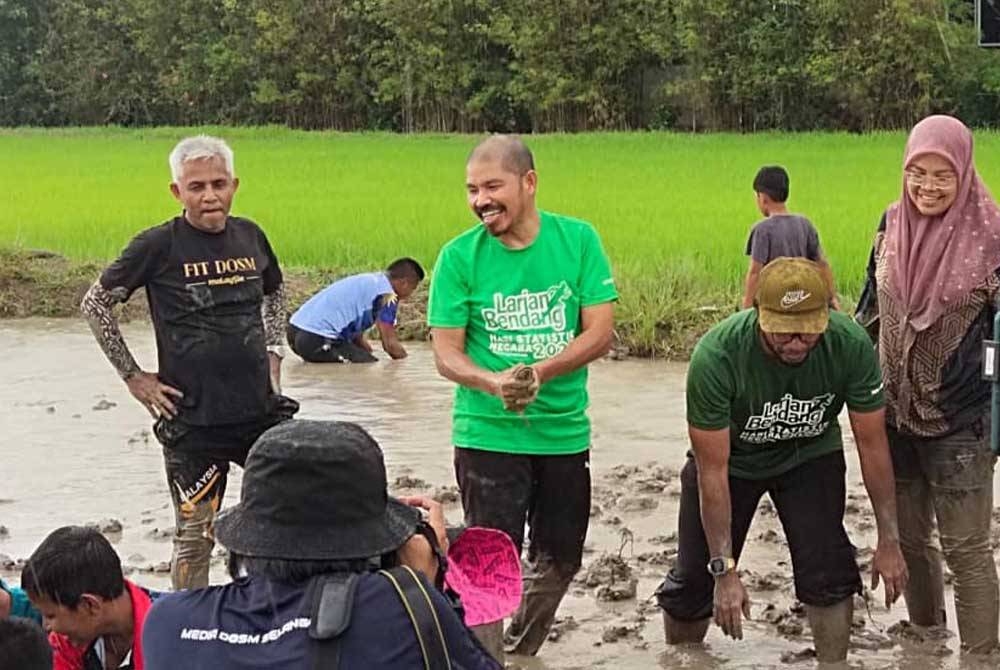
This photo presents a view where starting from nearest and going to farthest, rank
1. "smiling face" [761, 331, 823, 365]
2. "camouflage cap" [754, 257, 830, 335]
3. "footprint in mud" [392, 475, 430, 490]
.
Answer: "camouflage cap" [754, 257, 830, 335] < "smiling face" [761, 331, 823, 365] < "footprint in mud" [392, 475, 430, 490]

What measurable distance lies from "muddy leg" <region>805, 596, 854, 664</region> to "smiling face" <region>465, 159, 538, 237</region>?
145 centimetres

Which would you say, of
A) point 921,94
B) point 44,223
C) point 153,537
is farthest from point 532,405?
point 921,94

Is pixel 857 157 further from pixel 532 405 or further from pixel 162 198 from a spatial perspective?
pixel 532 405

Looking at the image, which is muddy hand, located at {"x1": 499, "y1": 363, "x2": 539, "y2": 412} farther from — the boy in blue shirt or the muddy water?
the boy in blue shirt

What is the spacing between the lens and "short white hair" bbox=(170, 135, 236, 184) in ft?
16.8

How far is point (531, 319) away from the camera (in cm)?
473

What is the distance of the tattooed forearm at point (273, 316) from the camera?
5.46 metres

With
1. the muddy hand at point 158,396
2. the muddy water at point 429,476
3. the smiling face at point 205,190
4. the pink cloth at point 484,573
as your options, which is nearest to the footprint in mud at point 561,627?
the muddy water at point 429,476

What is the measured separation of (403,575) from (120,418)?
7.01 m

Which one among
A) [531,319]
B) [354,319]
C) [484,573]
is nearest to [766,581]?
[531,319]

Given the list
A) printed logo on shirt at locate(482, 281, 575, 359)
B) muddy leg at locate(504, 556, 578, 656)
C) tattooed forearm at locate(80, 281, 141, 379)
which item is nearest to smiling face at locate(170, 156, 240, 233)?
tattooed forearm at locate(80, 281, 141, 379)

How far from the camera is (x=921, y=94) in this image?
31891 mm

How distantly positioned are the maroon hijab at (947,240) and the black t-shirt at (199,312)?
2.01 m

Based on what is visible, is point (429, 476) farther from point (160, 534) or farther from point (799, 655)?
point (799, 655)
